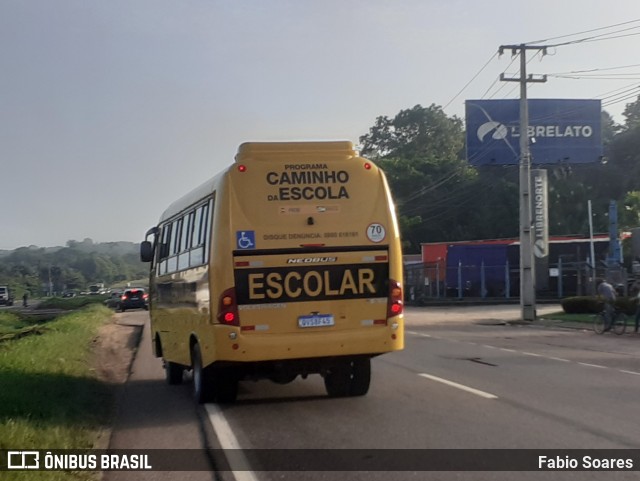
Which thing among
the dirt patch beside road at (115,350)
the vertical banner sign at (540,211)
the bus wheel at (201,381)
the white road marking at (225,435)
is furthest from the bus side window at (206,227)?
the vertical banner sign at (540,211)

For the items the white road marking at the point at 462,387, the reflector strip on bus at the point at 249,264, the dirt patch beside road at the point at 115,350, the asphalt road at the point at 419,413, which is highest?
the reflector strip on bus at the point at 249,264

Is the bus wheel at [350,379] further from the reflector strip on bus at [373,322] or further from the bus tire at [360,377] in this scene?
the reflector strip on bus at [373,322]

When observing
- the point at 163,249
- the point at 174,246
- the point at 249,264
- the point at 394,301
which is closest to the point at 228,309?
the point at 249,264

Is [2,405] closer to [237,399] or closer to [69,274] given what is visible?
[237,399]

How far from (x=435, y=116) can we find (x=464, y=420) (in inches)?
3470

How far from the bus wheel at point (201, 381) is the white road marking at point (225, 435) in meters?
0.14

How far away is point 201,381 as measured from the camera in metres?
11.6

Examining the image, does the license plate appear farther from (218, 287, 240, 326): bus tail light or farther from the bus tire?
the bus tire

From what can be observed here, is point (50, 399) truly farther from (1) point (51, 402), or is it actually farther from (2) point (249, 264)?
(2) point (249, 264)

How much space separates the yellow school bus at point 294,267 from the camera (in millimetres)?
10617

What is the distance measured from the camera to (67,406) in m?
11.1

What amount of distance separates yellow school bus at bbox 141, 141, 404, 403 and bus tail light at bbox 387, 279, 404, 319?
0.04 ft

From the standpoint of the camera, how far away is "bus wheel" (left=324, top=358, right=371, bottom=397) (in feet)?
38.5

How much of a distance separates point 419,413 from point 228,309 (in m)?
2.60
